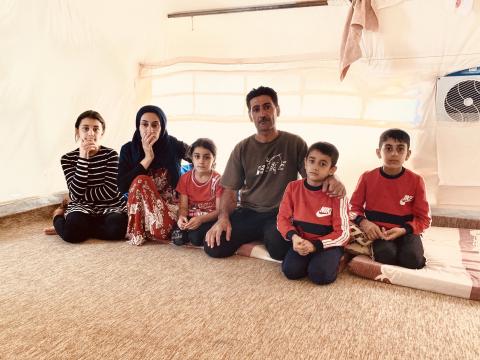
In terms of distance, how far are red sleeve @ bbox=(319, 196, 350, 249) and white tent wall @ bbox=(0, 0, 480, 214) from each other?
928 mm

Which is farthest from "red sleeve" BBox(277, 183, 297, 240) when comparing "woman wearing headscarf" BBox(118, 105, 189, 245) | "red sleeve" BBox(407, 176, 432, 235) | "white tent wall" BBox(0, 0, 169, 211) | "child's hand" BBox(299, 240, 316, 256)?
"white tent wall" BBox(0, 0, 169, 211)

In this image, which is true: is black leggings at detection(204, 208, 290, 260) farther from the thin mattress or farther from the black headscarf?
the black headscarf

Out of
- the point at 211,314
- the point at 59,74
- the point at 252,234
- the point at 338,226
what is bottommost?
the point at 211,314

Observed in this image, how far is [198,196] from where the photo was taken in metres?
2.14

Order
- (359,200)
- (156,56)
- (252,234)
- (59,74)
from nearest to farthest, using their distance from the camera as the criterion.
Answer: (359,200)
(252,234)
(59,74)
(156,56)

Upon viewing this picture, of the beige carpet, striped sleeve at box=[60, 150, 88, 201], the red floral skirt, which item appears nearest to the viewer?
the beige carpet

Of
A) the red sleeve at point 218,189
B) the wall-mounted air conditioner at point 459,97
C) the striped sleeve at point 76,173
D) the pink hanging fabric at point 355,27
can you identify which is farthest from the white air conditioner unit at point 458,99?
the striped sleeve at point 76,173

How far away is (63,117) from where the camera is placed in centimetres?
267

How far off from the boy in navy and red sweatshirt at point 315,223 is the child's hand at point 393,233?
202mm

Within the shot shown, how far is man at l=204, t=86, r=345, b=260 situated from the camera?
1906 mm

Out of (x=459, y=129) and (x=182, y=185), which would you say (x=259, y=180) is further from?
(x=459, y=129)

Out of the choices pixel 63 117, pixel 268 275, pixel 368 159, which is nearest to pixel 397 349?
pixel 268 275

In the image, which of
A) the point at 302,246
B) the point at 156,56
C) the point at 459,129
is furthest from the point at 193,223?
the point at 156,56

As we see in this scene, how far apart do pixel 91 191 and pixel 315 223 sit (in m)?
1.42
